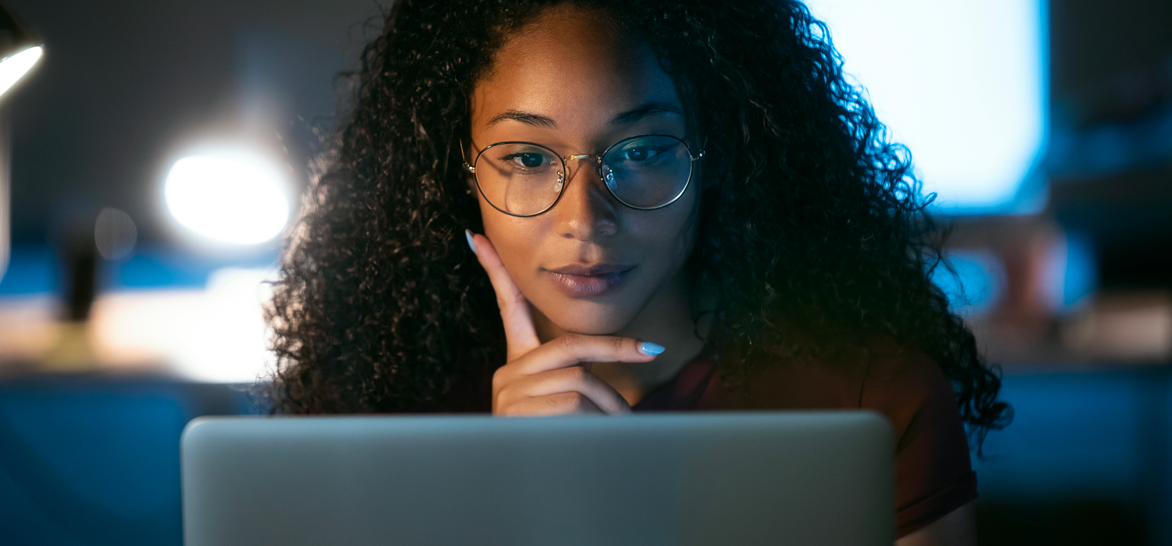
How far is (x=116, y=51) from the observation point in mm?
2414

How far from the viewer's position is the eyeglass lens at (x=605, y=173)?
91 centimetres

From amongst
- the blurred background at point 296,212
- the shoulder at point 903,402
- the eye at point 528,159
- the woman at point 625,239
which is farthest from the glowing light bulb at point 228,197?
the shoulder at point 903,402

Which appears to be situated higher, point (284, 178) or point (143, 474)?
point (284, 178)

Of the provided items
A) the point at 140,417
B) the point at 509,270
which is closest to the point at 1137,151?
the point at 509,270

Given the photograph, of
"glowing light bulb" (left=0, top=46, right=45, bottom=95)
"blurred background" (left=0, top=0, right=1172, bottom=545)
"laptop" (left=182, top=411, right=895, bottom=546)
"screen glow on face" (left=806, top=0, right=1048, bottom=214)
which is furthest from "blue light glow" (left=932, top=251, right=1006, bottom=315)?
"glowing light bulb" (left=0, top=46, right=45, bottom=95)

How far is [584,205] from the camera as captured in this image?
887 millimetres

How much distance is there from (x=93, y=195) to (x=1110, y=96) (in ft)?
11.4

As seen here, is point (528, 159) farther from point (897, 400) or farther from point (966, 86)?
point (966, 86)

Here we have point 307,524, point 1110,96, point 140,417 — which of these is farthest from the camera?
point 1110,96

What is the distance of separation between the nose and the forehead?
64mm

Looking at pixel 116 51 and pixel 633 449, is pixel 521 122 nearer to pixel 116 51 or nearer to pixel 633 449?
pixel 633 449

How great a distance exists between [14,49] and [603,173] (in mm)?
627

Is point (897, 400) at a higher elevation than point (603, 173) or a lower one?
lower

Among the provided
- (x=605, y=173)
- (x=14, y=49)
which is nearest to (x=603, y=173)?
(x=605, y=173)
